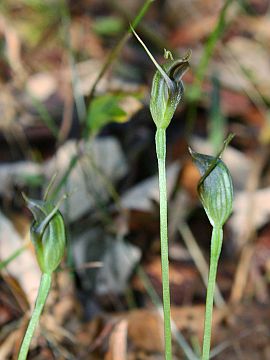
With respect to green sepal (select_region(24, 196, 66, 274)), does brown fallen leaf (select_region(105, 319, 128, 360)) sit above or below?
below

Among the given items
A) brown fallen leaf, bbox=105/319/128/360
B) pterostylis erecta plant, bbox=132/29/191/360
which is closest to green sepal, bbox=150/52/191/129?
pterostylis erecta plant, bbox=132/29/191/360

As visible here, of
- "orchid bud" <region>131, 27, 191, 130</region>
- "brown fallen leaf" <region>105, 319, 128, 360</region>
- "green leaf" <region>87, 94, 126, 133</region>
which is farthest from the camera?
"green leaf" <region>87, 94, 126, 133</region>

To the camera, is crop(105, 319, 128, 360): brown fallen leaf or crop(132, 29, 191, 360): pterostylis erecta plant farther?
crop(105, 319, 128, 360): brown fallen leaf

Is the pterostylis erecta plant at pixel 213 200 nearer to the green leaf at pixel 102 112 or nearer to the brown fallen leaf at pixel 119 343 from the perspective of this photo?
the brown fallen leaf at pixel 119 343

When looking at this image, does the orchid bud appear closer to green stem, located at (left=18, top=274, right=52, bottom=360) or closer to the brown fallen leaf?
green stem, located at (left=18, top=274, right=52, bottom=360)

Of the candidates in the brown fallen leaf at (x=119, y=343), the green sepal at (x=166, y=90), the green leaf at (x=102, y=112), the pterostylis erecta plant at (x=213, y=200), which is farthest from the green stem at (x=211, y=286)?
the green leaf at (x=102, y=112)

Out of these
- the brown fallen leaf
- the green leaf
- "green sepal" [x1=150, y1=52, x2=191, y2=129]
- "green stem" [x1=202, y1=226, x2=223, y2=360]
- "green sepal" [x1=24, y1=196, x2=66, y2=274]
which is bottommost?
the brown fallen leaf

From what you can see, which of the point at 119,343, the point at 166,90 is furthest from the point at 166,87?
the point at 119,343

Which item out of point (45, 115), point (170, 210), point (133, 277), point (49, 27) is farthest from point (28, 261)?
point (49, 27)
